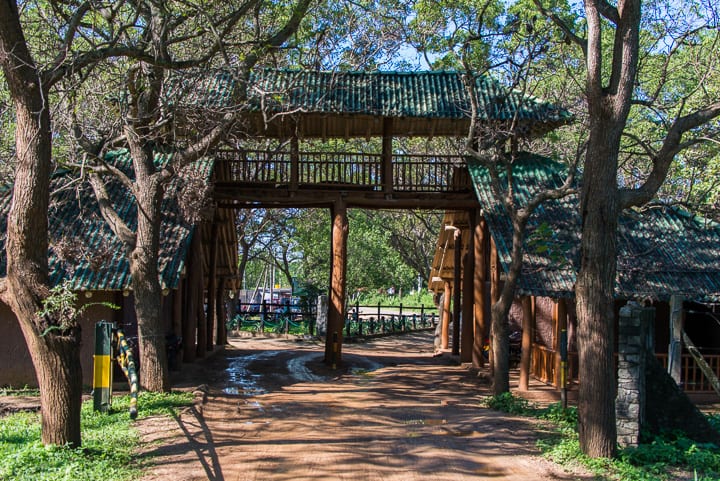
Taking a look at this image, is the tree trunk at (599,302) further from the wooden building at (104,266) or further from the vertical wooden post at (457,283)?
the vertical wooden post at (457,283)

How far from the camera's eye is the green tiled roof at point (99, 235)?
576 inches

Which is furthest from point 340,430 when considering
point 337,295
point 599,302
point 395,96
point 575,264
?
point 395,96

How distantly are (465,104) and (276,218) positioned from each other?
14947 mm

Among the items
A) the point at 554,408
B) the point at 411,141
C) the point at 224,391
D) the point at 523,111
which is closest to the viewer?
the point at 554,408

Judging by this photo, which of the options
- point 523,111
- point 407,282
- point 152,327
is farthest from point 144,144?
point 407,282

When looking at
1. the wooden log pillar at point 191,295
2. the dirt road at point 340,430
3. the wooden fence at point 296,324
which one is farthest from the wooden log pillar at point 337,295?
the wooden fence at point 296,324

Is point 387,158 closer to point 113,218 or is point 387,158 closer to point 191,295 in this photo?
point 191,295

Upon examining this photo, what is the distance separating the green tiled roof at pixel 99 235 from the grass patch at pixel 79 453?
4.37m

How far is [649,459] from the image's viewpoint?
877 centimetres

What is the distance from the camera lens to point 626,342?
916cm

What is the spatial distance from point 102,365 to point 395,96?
1075 centimetres

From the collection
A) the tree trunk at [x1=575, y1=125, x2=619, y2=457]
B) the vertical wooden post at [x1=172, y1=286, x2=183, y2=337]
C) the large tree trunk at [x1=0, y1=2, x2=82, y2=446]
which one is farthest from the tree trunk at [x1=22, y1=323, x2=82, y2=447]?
the vertical wooden post at [x1=172, y1=286, x2=183, y2=337]

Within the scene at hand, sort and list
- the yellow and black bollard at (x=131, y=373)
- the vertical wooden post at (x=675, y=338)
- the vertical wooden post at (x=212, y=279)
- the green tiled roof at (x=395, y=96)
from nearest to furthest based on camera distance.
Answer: the yellow and black bollard at (x=131, y=373)
the vertical wooden post at (x=675, y=338)
the green tiled roof at (x=395, y=96)
the vertical wooden post at (x=212, y=279)

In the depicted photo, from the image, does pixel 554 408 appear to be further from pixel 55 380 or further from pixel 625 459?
pixel 55 380
